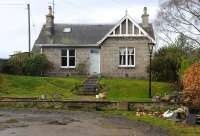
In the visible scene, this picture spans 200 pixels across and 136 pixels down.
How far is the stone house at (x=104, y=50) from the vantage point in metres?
54.1

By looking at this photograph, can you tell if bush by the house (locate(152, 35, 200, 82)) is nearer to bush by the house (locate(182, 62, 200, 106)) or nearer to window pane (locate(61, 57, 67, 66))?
window pane (locate(61, 57, 67, 66))

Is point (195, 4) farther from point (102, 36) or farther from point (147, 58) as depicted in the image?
point (102, 36)

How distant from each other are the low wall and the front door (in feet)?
69.4

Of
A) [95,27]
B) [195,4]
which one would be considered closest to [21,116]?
[195,4]

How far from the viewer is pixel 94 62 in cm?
5506

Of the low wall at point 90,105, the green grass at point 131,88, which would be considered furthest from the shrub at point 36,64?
the low wall at point 90,105

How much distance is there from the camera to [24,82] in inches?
1818

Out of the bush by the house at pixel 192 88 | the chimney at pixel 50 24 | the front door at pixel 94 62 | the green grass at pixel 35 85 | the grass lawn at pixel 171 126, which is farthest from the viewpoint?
the chimney at pixel 50 24

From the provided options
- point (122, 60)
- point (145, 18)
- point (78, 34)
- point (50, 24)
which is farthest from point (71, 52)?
point (145, 18)

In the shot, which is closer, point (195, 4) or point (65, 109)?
point (65, 109)

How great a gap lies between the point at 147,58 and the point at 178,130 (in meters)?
32.4

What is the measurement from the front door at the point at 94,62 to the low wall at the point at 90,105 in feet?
69.4

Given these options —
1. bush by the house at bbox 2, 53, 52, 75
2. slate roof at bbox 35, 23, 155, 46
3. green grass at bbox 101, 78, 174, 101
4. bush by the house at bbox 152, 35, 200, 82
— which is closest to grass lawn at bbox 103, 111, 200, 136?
green grass at bbox 101, 78, 174, 101

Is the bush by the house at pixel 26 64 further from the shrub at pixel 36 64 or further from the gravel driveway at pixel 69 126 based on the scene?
the gravel driveway at pixel 69 126
